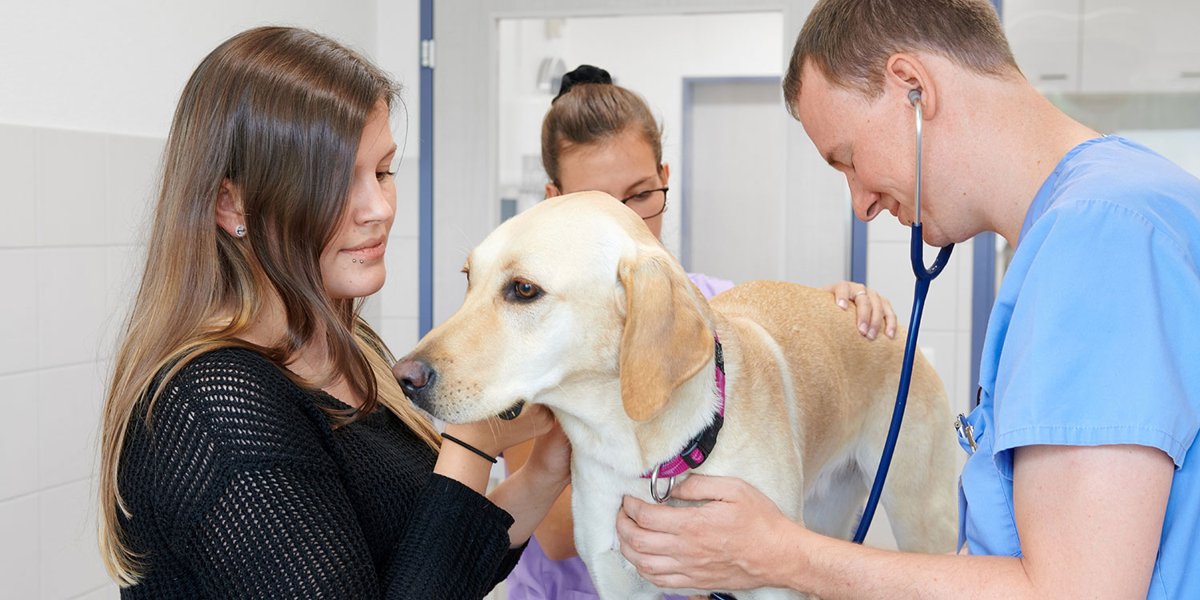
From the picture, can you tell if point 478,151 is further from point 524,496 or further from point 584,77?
point 524,496

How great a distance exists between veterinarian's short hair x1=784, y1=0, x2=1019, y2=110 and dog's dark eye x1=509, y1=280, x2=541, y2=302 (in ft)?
1.51

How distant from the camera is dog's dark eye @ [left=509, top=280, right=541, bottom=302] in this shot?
52.6 inches

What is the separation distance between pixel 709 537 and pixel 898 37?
659mm

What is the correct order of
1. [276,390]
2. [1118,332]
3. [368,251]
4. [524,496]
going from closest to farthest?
[1118,332] → [276,390] → [368,251] → [524,496]

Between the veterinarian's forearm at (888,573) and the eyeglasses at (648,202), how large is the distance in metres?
0.99

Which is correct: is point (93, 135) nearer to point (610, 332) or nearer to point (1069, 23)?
point (610, 332)

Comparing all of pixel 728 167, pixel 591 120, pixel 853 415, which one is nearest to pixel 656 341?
pixel 853 415

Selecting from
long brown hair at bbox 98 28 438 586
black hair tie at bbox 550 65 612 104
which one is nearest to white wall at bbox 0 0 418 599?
long brown hair at bbox 98 28 438 586

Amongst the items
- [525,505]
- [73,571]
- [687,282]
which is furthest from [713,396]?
[73,571]

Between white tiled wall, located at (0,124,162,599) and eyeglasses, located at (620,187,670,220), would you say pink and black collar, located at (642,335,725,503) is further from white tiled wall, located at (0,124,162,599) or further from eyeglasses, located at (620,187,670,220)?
Result: white tiled wall, located at (0,124,162,599)

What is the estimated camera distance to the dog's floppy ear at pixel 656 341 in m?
1.25

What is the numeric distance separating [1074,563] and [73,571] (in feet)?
7.52

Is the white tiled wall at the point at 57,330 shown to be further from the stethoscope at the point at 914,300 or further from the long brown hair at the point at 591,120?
the stethoscope at the point at 914,300

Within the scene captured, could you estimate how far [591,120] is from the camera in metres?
2.11
